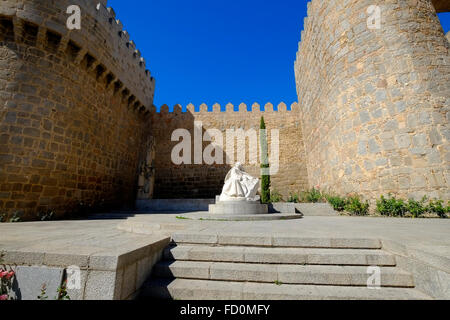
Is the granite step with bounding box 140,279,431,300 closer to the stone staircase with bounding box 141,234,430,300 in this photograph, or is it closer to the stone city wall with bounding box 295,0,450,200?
the stone staircase with bounding box 141,234,430,300

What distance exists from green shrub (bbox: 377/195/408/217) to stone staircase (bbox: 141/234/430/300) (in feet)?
15.7

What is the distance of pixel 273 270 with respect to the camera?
2295 millimetres

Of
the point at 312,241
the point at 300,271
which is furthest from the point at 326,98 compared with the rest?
the point at 300,271

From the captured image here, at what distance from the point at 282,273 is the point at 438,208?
6.33 m

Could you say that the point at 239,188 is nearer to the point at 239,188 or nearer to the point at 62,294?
the point at 239,188

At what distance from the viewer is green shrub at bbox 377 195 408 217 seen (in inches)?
240

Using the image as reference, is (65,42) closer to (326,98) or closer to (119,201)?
(119,201)

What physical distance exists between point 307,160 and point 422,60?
7348 mm

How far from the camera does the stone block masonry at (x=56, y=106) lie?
6.35 metres

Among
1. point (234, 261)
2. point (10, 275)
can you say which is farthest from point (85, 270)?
point (234, 261)

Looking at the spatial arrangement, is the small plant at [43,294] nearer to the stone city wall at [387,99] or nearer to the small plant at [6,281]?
the small plant at [6,281]

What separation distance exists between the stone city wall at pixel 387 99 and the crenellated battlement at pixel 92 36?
1012cm

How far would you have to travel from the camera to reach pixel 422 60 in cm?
666

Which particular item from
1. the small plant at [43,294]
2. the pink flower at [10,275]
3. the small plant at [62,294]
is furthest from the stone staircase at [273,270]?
the pink flower at [10,275]
